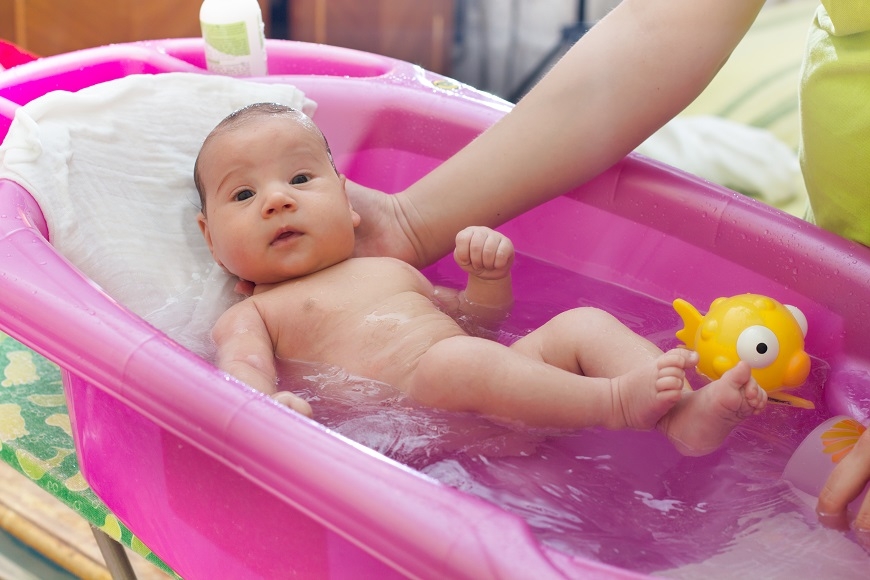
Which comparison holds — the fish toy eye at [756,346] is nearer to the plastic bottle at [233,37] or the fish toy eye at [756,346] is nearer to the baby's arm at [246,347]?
the baby's arm at [246,347]

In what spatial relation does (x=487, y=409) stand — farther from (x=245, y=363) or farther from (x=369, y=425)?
(x=245, y=363)

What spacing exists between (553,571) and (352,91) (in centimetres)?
97

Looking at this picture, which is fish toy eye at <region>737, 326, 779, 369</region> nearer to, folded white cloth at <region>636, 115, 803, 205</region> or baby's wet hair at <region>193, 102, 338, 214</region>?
baby's wet hair at <region>193, 102, 338, 214</region>

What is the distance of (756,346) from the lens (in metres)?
1.02

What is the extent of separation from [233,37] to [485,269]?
0.56 m

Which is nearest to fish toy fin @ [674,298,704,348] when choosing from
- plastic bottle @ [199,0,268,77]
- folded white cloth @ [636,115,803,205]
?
plastic bottle @ [199,0,268,77]

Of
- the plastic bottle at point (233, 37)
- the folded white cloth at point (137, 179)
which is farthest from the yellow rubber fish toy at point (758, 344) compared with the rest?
the plastic bottle at point (233, 37)

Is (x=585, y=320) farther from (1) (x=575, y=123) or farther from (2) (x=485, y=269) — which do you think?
(1) (x=575, y=123)

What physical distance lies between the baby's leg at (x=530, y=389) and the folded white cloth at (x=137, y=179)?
0.32 m

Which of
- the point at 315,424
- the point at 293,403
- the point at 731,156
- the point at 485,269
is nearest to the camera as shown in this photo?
the point at 315,424

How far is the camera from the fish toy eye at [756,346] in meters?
1.02

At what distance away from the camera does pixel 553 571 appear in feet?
2.13

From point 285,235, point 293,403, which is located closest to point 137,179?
point 285,235

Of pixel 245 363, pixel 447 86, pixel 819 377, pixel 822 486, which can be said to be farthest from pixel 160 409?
pixel 447 86
